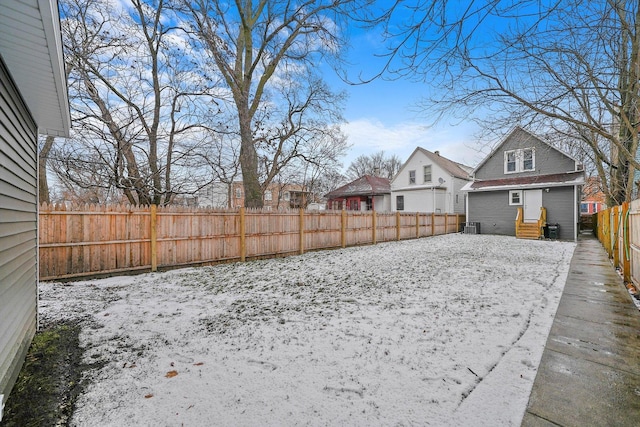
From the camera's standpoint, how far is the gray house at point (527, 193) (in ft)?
45.1

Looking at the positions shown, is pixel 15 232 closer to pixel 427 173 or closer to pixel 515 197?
pixel 515 197

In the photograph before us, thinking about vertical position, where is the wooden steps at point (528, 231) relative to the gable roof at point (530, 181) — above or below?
below

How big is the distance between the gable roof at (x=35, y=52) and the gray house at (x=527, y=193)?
14.4m

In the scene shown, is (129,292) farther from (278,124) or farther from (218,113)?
(278,124)

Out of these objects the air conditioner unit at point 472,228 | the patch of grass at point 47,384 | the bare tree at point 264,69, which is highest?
the bare tree at point 264,69

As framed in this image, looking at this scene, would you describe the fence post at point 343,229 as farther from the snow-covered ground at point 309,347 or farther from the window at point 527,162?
the window at point 527,162

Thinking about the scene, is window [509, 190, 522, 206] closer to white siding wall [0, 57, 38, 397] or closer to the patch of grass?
the patch of grass

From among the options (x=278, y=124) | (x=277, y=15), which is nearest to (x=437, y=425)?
(x=277, y=15)

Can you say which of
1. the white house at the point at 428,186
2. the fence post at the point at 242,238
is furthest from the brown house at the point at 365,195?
the fence post at the point at 242,238

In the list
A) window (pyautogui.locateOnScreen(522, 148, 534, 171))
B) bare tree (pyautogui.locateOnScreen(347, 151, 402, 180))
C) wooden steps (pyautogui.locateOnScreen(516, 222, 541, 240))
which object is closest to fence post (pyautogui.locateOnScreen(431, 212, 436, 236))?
wooden steps (pyautogui.locateOnScreen(516, 222, 541, 240))

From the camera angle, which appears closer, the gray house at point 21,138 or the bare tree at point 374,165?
the gray house at point 21,138

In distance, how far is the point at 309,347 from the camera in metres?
2.91

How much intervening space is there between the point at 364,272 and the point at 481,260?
3.75 meters

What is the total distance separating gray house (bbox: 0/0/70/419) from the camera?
6.37 feet
